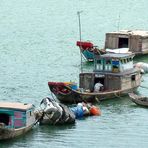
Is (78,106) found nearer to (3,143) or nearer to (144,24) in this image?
(3,143)

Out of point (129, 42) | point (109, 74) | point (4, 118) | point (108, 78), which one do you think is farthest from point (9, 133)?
point (129, 42)

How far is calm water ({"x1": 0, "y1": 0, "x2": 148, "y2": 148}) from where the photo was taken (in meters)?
45.6

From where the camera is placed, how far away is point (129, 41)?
233 feet

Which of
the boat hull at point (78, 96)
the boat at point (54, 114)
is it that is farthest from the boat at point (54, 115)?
the boat hull at point (78, 96)

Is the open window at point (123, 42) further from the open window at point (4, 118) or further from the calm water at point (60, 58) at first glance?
the open window at point (4, 118)

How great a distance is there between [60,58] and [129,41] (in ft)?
19.5

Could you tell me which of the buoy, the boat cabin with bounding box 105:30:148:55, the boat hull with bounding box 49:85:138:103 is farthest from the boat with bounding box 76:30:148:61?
the buoy

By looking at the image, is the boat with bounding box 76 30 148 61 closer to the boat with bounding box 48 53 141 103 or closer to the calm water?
the calm water

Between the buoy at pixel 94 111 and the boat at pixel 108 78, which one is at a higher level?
the boat at pixel 108 78

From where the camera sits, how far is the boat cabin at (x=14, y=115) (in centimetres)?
4422

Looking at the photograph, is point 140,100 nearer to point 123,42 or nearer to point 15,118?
point 15,118

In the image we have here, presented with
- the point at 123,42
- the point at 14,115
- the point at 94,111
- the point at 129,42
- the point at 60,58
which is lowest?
the point at 60,58

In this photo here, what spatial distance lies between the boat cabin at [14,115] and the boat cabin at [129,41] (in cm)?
2717

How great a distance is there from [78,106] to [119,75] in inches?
231
